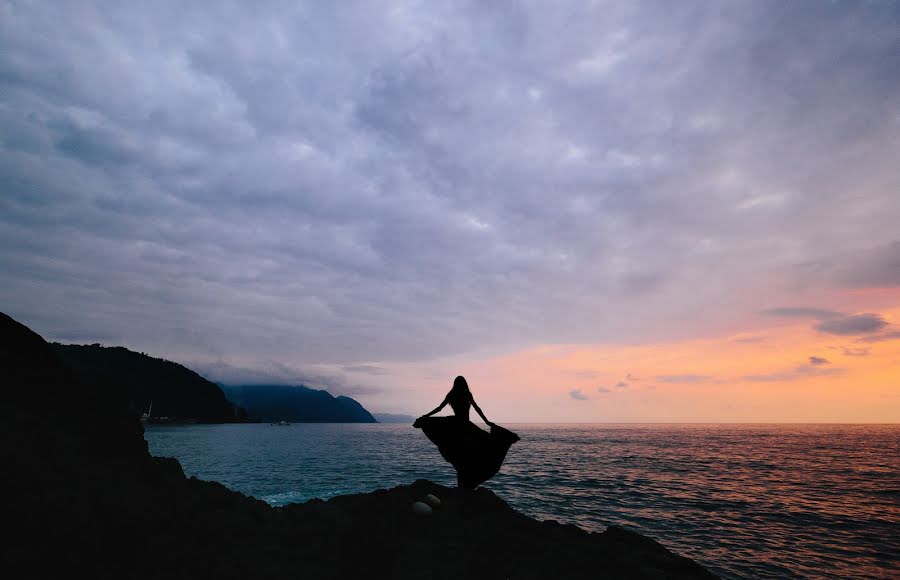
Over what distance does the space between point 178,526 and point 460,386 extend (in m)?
6.03

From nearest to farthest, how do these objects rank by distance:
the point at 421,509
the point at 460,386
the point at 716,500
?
the point at 421,509 < the point at 460,386 < the point at 716,500

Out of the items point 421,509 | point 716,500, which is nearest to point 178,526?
point 421,509

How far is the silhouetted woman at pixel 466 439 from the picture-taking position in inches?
396

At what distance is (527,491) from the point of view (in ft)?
76.5

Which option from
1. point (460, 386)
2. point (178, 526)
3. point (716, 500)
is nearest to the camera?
point (178, 526)

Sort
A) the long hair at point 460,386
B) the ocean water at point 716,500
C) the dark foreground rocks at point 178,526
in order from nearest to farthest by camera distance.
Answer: the dark foreground rocks at point 178,526 < the long hair at point 460,386 < the ocean water at point 716,500

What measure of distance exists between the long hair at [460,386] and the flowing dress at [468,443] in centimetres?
20

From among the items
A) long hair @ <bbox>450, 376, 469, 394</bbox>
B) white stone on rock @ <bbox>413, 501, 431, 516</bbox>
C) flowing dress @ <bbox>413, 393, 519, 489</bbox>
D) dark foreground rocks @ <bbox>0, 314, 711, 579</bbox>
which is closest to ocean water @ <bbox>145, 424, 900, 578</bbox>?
flowing dress @ <bbox>413, 393, 519, 489</bbox>

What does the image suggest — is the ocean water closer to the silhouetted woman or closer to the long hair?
the silhouetted woman

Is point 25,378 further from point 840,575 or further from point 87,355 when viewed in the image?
point 87,355

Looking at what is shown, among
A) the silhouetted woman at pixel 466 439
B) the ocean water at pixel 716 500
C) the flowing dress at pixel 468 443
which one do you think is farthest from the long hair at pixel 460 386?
the ocean water at pixel 716 500

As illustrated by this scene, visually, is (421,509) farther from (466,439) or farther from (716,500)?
(716,500)

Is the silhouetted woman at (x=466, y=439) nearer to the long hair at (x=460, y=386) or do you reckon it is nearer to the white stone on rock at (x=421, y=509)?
the long hair at (x=460, y=386)

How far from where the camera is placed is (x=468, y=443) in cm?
1011
